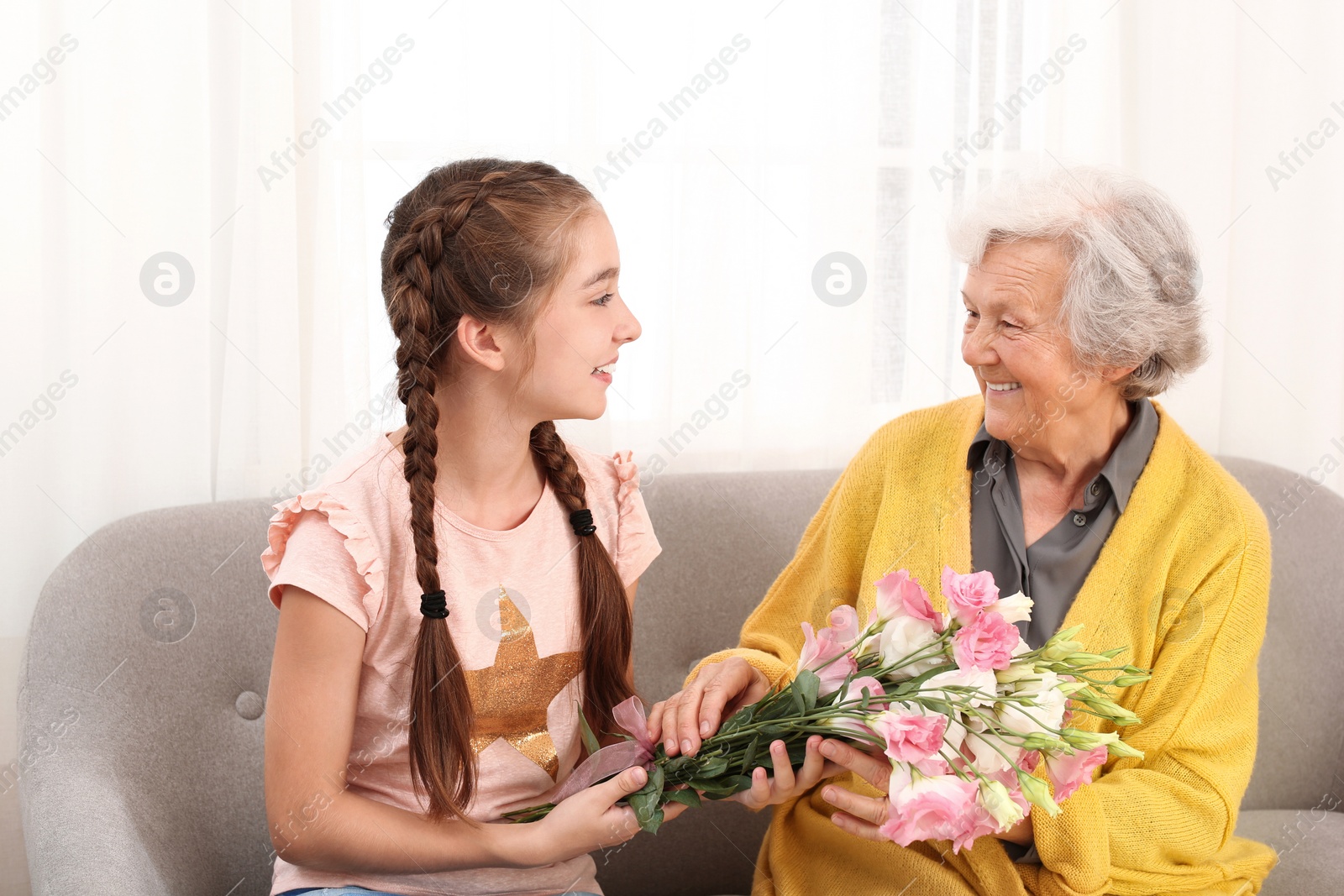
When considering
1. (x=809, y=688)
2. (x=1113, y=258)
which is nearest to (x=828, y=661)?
(x=809, y=688)

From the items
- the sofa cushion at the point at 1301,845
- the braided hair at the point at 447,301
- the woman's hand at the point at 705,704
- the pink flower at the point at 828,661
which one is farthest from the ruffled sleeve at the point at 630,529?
the sofa cushion at the point at 1301,845

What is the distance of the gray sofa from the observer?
1.64m

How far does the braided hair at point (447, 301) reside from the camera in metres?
1.43

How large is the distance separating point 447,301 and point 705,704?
0.65 meters

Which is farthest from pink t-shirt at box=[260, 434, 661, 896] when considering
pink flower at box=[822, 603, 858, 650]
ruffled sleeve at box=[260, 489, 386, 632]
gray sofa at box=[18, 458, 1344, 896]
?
pink flower at box=[822, 603, 858, 650]

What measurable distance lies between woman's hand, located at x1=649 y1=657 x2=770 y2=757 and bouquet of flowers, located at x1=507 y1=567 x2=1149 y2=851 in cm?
17

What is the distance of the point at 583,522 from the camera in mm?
1614

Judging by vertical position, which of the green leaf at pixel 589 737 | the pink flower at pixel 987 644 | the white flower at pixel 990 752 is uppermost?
the pink flower at pixel 987 644

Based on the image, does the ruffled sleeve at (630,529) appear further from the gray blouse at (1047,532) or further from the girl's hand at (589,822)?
the gray blouse at (1047,532)

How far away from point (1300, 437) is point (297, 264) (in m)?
2.32

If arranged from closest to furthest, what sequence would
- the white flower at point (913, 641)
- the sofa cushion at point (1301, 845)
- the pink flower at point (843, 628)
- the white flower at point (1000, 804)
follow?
the white flower at point (1000, 804)
the white flower at point (913, 641)
the pink flower at point (843, 628)
the sofa cushion at point (1301, 845)

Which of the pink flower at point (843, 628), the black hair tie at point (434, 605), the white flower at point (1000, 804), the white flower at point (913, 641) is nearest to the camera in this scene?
the white flower at point (1000, 804)

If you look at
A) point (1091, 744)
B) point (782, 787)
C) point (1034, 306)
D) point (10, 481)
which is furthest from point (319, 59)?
point (1091, 744)

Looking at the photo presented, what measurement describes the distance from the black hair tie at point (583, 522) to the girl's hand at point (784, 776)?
43cm
